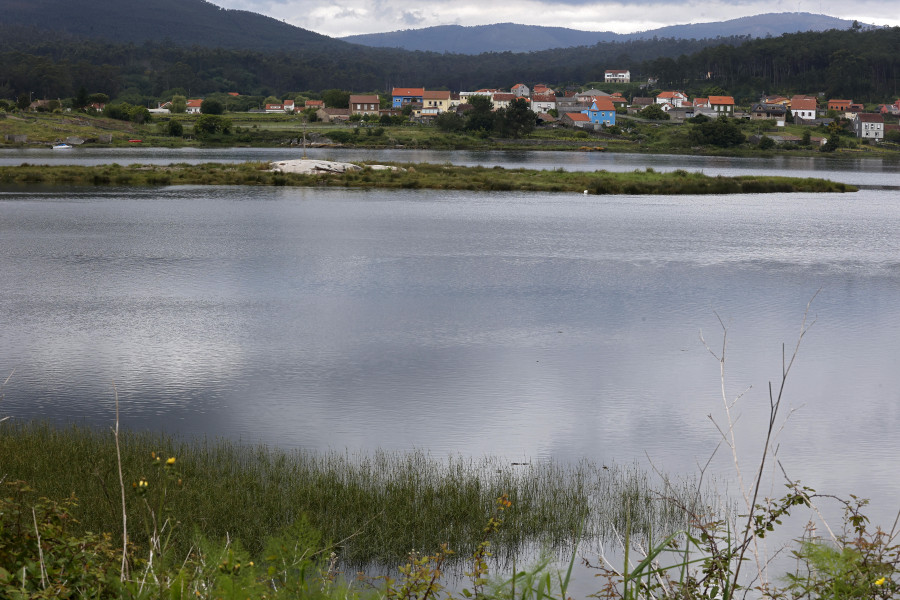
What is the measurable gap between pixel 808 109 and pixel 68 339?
125m

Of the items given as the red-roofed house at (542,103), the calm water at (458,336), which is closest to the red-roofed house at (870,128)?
the red-roofed house at (542,103)

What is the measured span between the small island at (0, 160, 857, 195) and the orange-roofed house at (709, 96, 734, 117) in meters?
83.8

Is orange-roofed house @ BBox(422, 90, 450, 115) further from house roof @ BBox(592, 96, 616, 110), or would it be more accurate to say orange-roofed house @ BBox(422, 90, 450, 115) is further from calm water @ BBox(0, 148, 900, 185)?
calm water @ BBox(0, 148, 900, 185)

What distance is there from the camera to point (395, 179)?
45812 mm

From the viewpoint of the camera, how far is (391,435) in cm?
955

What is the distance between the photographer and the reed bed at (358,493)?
6.93m

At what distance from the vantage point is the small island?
145 ft

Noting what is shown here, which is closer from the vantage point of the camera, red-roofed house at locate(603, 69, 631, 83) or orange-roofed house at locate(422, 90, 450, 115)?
orange-roofed house at locate(422, 90, 450, 115)

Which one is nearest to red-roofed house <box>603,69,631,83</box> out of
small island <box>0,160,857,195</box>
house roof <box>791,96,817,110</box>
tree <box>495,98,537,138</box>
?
house roof <box>791,96,817,110</box>

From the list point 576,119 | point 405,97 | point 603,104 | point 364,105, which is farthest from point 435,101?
point 576,119

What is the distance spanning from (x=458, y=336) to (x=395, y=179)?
32.6 meters

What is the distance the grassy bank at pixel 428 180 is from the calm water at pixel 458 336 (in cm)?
1591

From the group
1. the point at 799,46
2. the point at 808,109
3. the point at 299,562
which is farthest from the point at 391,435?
the point at 799,46

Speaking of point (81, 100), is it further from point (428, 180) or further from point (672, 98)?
point (672, 98)
